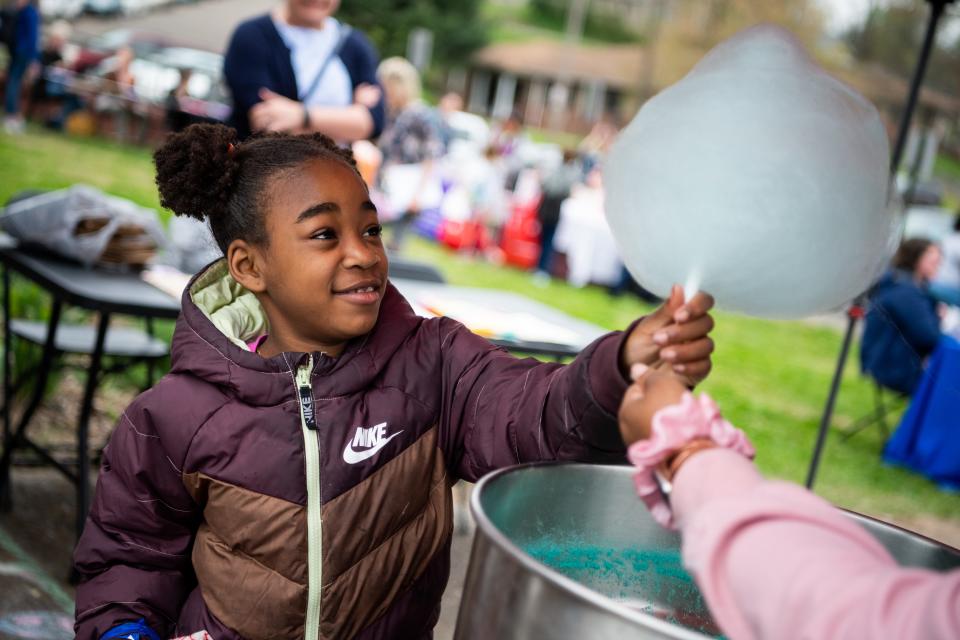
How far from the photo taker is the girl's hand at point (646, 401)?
975mm

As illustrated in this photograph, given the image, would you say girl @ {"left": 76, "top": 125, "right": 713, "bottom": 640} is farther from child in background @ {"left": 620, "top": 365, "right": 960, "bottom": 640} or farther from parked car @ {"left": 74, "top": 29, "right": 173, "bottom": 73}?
parked car @ {"left": 74, "top": 29, "right": 173, "bottom": 73}

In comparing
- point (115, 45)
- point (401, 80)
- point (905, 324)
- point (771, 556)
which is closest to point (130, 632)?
point (771, 556)

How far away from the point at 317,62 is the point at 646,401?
8.82 ft

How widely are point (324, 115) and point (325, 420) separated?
201 centimetres

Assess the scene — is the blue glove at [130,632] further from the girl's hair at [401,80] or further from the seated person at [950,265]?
the girl's hair at [401,80]

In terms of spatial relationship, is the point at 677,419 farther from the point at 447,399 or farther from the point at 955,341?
the point at 955,341

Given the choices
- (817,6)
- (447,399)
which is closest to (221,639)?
(447,399)

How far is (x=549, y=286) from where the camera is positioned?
403 inches

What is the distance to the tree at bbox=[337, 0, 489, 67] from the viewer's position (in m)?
37.8

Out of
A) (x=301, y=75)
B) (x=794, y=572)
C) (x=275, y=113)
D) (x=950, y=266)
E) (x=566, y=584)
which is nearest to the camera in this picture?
(x=794, y=572)

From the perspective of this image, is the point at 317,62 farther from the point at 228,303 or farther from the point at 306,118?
the point at 228,303

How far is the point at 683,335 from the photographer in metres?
1.10

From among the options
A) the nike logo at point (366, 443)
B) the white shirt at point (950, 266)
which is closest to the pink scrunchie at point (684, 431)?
the nike logo at point (366, 443)

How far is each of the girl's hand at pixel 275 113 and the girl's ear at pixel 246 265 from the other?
1.49 m
